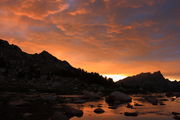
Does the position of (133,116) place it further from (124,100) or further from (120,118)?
(124,100)

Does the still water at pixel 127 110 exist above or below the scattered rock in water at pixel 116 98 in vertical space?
below

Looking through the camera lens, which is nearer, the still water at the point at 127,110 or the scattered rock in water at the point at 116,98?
the still water at the point at 127,110

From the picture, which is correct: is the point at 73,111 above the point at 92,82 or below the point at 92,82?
below

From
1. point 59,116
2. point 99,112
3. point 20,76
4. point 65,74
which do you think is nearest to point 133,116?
point 99,112

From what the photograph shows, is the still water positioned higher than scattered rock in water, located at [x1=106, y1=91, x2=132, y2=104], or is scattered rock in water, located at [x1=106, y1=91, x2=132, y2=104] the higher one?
scattered rock in water, located at [x1=106, y1=91, x2=132, y2=104]

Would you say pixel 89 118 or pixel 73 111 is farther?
pixel 73 111

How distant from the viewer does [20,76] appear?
5103 inches

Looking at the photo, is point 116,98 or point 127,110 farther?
point 116,98

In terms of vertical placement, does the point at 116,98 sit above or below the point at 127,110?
above

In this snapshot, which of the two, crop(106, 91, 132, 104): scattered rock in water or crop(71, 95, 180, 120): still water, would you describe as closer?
crop(71, 95, 180, 120): still water

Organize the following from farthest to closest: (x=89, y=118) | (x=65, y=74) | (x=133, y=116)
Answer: (x=65, y=74) < (x=133, y=116) < (x=89, y=118)

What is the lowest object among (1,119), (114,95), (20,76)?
(1,119)

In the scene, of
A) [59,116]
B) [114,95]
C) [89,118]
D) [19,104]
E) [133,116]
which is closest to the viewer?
[59,116]

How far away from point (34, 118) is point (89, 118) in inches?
208
